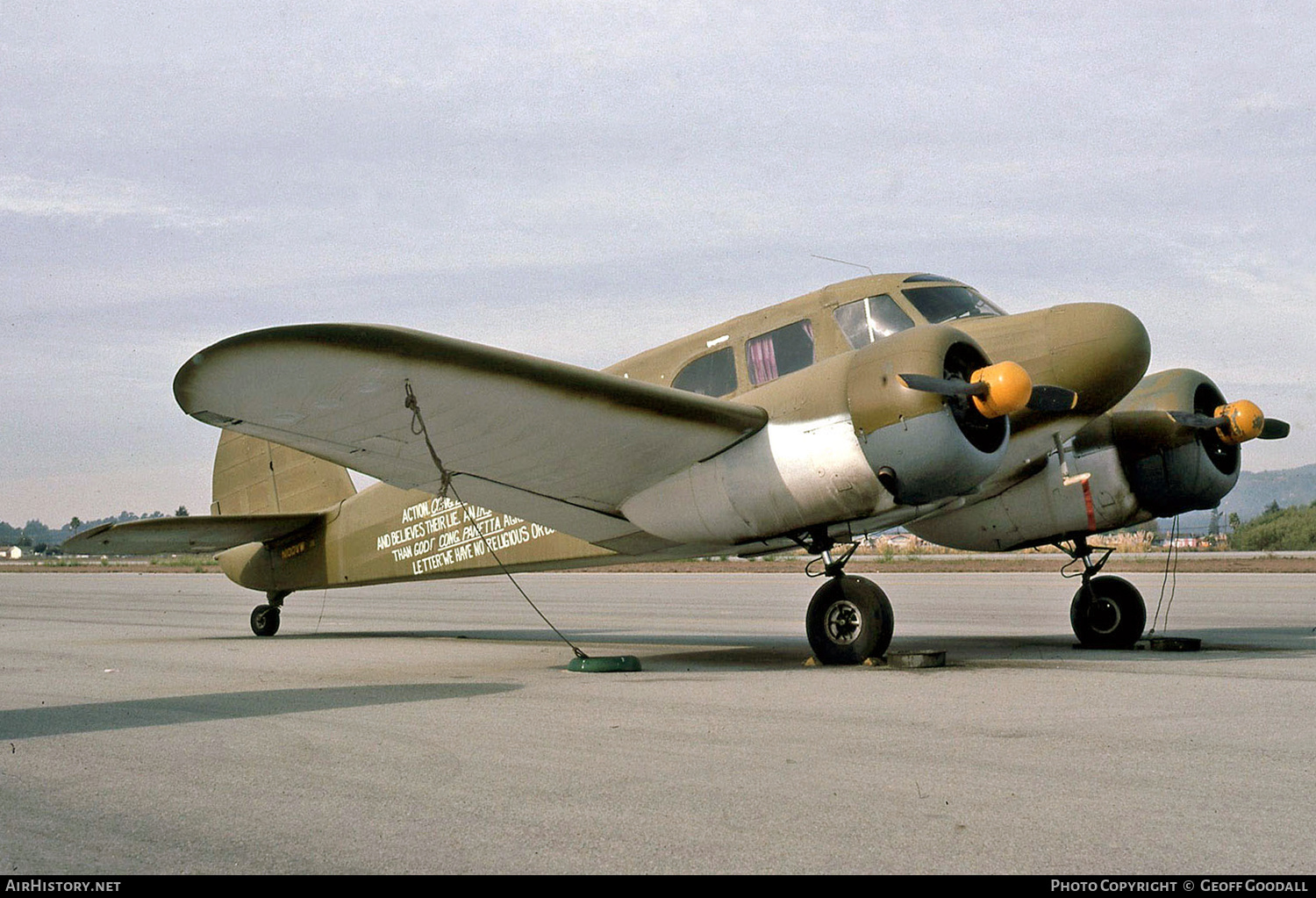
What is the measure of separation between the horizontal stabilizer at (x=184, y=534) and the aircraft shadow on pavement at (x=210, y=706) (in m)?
4.69

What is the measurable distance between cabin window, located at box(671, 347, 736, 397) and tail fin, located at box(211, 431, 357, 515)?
6.15m

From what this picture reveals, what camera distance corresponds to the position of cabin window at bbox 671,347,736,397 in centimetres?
1053

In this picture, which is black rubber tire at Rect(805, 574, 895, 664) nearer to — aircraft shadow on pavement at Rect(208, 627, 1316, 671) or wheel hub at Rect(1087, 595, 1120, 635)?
aircraft shadow on pavement at Rect(208, 627, 1316, 671)

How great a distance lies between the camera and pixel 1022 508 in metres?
11.7

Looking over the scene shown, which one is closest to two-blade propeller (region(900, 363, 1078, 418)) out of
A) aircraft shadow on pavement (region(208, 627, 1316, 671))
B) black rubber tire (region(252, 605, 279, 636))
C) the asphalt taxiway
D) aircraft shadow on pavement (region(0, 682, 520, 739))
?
the asphalt taxiway

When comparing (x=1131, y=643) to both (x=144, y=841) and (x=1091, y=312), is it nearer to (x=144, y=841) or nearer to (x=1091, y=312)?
(x=1091, y=312)

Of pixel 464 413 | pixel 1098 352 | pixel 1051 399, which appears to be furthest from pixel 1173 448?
pixel 464 413

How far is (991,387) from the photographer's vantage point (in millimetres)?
8117

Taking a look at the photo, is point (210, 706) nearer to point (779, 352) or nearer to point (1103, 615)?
point (779, 352)

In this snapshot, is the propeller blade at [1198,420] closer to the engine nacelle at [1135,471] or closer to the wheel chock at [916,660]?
the engine nacelle at [1135,471]

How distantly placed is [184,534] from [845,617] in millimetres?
8574

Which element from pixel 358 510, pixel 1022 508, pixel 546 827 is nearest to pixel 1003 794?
pixel 546 827

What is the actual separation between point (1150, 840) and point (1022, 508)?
27.5ft
